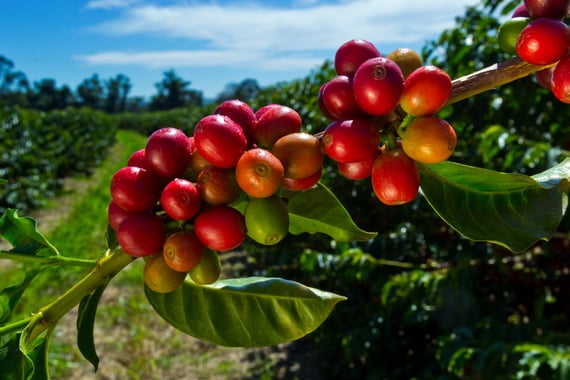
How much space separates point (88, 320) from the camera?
80cm

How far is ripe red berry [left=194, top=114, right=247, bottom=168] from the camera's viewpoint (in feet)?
2.21

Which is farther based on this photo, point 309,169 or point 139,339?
point 139,339

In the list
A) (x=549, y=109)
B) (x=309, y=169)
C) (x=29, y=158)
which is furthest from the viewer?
(x=29, y=158)

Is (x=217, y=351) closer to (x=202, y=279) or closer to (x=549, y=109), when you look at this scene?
(x=549, y=109)

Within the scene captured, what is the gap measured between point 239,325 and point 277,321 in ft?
0.21

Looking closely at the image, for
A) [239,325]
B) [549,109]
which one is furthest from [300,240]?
[239,325]

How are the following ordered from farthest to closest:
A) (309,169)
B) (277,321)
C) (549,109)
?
1. (549,109)
2. (277,321)
3. (309,169)

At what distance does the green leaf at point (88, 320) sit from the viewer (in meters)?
0.79

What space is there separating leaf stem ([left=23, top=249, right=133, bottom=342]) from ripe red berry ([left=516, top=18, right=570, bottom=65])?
61cm

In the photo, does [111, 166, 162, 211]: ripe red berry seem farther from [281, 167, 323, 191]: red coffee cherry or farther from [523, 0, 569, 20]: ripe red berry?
[523, 0, 569, 20]: ripe red berry

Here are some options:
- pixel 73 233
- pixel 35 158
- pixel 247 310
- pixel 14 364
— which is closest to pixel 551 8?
pixel 247 310

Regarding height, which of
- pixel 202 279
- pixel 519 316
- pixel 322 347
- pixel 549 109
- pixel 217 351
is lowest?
pixel 217 351

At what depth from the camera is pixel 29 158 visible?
1659 centimetres

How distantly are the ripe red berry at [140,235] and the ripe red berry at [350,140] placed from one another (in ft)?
0.83
